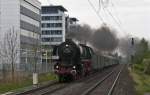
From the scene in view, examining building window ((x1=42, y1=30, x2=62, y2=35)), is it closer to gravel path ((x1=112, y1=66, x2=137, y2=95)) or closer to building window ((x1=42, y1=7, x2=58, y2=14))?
building window ((x1=42, y1=7, x2=58, y2=14))

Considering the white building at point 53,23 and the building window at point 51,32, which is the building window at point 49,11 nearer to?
the white building at point 53,23

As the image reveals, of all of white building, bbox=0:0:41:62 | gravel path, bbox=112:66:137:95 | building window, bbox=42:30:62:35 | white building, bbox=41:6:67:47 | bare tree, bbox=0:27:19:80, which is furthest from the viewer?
building window, bbox=42:30:62:35

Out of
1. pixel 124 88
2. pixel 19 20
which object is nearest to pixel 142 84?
pixel 124 88

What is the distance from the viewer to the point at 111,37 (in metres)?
91.6

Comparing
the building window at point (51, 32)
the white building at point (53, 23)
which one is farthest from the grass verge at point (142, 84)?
the building window at point (51, 32)

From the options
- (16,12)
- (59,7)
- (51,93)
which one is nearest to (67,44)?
(51,93)

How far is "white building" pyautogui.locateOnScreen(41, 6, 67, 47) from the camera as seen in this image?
169m

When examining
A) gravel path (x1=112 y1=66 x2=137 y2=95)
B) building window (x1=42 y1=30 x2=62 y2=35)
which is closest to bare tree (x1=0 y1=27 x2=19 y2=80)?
gravel path (x1=112 y1=66 x2=137 y2=95)

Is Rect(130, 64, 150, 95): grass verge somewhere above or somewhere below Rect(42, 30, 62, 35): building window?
below

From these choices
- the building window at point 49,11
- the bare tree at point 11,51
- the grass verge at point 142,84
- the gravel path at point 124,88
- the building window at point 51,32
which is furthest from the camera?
the building window at point 49,11

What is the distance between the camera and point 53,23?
17162 cm

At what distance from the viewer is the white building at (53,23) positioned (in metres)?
169

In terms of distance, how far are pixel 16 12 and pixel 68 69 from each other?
220 feet

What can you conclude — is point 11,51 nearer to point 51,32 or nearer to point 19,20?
point 19,20
